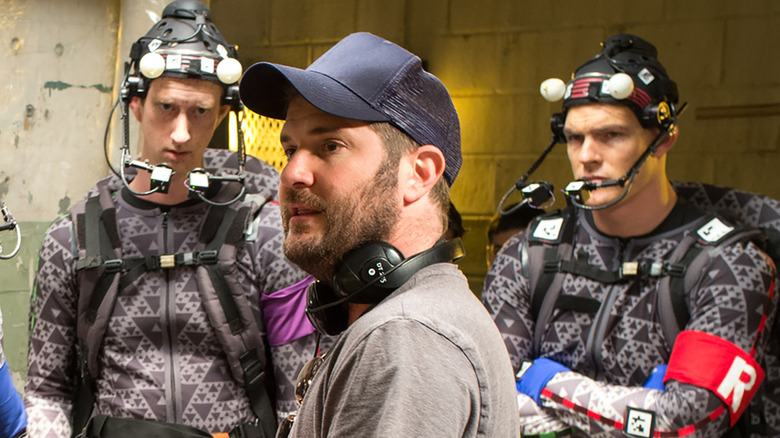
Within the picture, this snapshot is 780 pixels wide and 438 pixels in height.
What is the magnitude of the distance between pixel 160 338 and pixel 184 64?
3.03ft

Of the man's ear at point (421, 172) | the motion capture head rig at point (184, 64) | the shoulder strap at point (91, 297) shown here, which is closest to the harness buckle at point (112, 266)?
the shoulder strap at point (91, 297)

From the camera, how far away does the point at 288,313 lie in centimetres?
268

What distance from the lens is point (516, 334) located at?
2.98 meters

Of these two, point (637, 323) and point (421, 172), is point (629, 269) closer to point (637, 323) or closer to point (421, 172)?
point (637, 323)

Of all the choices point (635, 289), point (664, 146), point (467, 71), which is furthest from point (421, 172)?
point (467, 71)

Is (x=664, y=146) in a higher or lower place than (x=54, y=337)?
higher

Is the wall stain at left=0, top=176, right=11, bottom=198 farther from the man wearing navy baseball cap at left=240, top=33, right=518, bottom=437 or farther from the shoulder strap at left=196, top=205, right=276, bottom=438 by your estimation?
the man wearing navy baseball cap at left=240, top=33, right=518, bottom=437

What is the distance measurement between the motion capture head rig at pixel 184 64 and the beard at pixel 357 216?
4.45 feet

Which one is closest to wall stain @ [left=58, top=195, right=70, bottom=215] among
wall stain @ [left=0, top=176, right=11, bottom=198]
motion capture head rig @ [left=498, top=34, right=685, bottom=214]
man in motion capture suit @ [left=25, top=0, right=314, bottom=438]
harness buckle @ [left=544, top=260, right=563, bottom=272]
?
wall stain @ [left=0, top=176, right=11, bottom=198]

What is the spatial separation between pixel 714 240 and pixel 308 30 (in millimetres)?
3928

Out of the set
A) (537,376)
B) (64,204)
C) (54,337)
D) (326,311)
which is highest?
(326,311)

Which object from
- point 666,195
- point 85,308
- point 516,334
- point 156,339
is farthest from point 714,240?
point 85,308

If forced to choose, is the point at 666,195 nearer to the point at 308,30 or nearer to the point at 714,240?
the point at 714,240

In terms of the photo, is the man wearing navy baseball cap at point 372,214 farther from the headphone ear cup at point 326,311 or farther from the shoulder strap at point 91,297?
the shoulder strap at point 91,297
